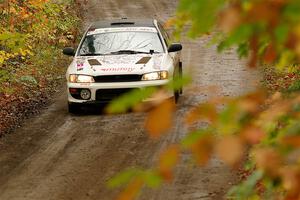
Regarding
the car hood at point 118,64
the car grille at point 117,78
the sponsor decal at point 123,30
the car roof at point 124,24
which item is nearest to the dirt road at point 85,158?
the car grille at point 117,78

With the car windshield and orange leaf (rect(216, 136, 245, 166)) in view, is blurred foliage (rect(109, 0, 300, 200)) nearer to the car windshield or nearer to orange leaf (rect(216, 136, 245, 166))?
orange leaf (rect(216, 136, 245, 166))

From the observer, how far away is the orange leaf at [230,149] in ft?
5.20

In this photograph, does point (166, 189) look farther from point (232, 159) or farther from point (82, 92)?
point (232, 159)

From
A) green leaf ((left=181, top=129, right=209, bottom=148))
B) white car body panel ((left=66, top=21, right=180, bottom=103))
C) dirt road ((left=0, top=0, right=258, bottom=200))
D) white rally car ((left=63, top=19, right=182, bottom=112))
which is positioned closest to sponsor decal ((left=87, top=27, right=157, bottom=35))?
white rally car ((left=63, top=19, right=182, bottom=112))

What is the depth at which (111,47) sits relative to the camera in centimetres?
1249

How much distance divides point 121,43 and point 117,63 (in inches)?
38.2

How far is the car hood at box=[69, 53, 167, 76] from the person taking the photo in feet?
37.8

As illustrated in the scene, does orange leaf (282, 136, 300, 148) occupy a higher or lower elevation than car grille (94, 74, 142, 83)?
higher

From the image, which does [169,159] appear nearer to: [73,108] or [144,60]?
[144,60]

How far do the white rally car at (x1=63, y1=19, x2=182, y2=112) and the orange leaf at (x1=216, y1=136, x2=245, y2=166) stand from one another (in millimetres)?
9498

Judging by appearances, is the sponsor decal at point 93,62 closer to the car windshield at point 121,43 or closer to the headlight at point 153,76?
the car windshield at point 121,43

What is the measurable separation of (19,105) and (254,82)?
5.64 metres

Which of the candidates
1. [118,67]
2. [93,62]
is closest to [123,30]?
[93,62]

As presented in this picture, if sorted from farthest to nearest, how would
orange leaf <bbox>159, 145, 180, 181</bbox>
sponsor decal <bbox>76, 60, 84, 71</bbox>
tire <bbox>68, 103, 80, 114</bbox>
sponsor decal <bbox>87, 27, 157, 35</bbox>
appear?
sponsor decal <bbox>87, 27, 157, 35</bbox>
tire <bbox>68, 103, 80, 114</bbox>
sponsor decal <bbox>76, 60, 84, 71</bbox>
orange leaf <bbox>159, 145, 180, 181</bbox>
